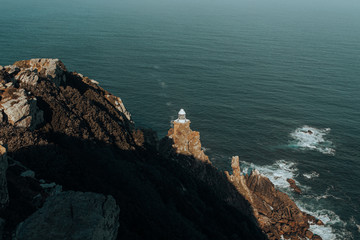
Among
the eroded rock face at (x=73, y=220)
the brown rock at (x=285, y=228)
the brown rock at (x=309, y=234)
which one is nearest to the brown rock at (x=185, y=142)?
Result: the brown rock at (x=285, y=228)

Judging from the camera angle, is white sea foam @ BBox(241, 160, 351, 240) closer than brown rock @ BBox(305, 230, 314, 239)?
No

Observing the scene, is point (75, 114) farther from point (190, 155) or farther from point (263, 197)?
point (263, 197)

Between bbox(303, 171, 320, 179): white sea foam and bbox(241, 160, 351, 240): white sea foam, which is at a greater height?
bbox(303, 171, 320, 179): white sea foam

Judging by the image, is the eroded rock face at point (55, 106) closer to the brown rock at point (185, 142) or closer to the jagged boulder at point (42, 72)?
the jagged boulder at point (42, 72)

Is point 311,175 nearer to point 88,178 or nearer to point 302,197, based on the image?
point 302,197

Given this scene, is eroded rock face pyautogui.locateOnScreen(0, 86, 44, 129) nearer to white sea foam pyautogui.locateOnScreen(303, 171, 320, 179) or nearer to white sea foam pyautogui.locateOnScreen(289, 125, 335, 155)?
white sea foam pyautogui.locateOnScreen(303, 171, 320, 179)

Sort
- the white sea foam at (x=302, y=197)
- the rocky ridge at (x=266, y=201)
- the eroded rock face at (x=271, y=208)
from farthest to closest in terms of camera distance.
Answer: the white sea foam at (x=302, y=197) < the rocky ridge at (x=266, y=201) < the eroded rock face at (x=271, y=208)

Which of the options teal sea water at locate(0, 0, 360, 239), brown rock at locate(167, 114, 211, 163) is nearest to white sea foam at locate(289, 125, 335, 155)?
teal sea water at locate(0, 0, 360, 239)

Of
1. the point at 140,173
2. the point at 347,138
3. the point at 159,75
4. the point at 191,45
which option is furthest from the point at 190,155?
the point at 191,45
